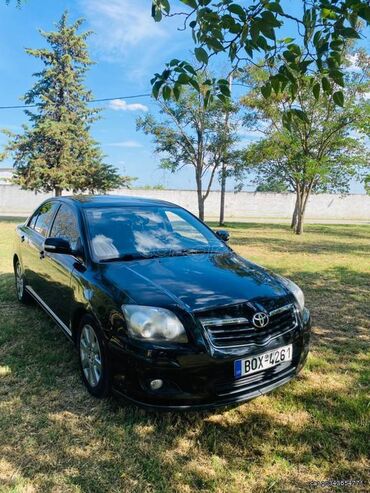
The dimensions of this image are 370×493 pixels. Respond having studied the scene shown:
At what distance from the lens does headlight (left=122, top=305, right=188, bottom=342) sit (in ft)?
7.84

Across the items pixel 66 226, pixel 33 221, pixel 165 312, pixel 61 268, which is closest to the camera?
pixel 165 312

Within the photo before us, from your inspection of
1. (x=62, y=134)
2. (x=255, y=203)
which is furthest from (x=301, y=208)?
(x=255, y=203)

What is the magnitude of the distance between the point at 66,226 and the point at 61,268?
0.53m

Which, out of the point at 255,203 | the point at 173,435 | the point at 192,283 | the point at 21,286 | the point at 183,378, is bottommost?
the point at 173,435

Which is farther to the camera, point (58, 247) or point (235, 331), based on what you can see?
point (58, 247)

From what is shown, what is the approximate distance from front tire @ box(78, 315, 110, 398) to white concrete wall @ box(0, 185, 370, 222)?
2746cm

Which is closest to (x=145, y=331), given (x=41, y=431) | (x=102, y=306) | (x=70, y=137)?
(x=102, y=306)

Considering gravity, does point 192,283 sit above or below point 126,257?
below

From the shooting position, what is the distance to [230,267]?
326cm

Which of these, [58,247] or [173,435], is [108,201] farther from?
[173,435]

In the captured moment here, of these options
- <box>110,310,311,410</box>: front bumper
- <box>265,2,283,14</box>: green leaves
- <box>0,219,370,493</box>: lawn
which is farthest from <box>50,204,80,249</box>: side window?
<box>265,2,283,14</box>: green leaves

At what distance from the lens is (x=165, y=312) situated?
2.45m

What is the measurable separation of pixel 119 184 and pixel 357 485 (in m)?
19.9

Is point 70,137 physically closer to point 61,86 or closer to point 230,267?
point 61,86
